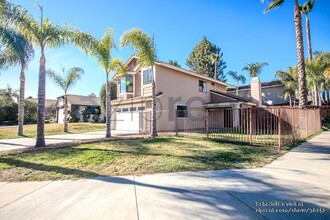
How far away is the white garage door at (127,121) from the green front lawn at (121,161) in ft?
32.7

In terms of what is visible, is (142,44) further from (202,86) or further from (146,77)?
(202,86)

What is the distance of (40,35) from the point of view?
367 inches

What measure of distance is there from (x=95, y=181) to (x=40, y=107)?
6311mm

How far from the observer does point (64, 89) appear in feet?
60.2

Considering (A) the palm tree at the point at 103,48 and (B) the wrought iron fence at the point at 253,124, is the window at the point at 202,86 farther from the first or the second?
(A) the palm tree at the point at 103,48

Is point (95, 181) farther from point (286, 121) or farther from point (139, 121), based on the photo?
point (139, 121)

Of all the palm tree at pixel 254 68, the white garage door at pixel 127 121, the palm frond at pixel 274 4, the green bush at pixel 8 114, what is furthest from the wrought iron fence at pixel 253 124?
the green bush at pixel 8 114

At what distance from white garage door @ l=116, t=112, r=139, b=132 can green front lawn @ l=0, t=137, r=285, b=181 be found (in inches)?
392

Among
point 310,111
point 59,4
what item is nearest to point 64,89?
point 59,4

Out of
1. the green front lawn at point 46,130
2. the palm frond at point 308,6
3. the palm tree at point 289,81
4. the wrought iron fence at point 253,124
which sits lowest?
the green front lawn at point 46,130

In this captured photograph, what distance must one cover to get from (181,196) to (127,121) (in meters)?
16.3

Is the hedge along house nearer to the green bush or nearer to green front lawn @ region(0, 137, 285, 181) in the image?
green front lawn @ region(0, 137, 285, 181)

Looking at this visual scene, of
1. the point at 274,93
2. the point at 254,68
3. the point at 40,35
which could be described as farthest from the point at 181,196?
the point at 254,68

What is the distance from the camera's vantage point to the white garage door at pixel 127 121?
18.3m
